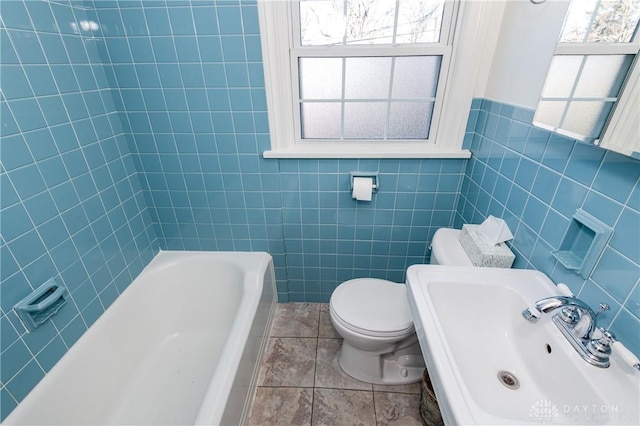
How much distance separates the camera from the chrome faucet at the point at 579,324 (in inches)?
28.0

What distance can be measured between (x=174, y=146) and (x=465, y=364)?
154 centimetres

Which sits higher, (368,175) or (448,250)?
(368,175)

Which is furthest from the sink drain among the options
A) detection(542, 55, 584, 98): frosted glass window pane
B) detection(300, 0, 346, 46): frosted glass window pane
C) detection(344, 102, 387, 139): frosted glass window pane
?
detection(300, 0, 346, 46): frosted glass window pane

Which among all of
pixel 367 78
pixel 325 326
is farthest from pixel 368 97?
pixel 325 326

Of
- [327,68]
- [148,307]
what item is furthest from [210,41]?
[148,307]

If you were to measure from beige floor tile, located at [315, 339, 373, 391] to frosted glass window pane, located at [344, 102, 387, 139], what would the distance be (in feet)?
3.80

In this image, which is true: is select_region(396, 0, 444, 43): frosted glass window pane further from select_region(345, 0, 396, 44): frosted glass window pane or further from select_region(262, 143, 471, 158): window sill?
select_region(262, 143, 471, 158): window sill

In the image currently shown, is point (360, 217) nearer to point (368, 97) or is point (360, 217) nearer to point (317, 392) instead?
point (368, 97)

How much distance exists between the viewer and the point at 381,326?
4.30 ft

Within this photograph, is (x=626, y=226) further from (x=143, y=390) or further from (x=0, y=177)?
(x=143, y=390)

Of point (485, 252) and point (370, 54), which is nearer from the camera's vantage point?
point (485, 252)

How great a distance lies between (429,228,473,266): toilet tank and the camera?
1.23 meters

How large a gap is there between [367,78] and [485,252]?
938mm

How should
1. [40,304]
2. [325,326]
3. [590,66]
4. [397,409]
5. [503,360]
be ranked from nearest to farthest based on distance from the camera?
[590,66]
[503,360]
[40,304]
[397,409]
[325,326]
